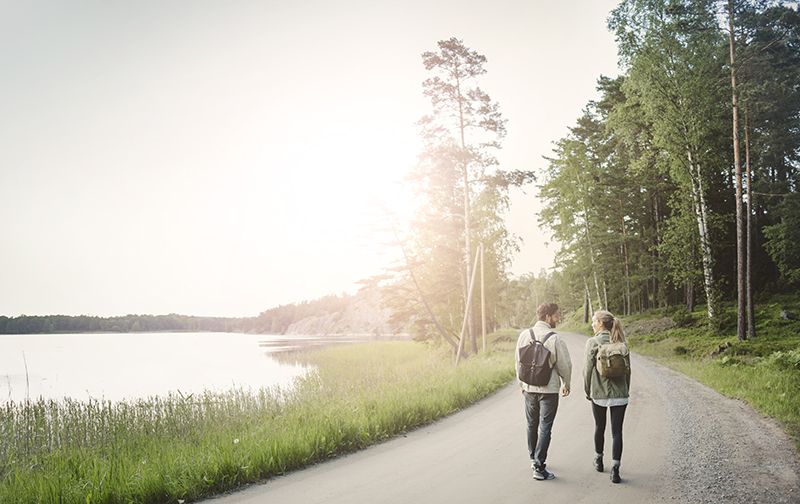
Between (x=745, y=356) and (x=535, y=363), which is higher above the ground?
(x=535, y=363)

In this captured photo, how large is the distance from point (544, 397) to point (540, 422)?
0.35m

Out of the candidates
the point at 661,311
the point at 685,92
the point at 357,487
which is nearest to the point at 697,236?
the point at 685,92

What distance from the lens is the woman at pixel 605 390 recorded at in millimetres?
4723

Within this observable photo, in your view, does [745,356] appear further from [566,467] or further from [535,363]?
[535,363]

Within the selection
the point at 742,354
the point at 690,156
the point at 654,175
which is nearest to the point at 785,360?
the point at 742,354

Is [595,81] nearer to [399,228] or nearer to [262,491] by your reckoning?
[399,228]

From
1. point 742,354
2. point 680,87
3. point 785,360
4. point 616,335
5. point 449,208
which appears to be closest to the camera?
point 616,335

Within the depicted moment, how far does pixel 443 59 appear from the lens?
20.1 m

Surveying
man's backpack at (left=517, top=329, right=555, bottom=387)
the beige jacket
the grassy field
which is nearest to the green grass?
the grassy field

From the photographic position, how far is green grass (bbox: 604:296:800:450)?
857cm

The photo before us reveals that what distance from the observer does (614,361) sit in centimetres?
474

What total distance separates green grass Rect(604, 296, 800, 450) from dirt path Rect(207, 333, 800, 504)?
101cm

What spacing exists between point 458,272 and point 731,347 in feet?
41.1

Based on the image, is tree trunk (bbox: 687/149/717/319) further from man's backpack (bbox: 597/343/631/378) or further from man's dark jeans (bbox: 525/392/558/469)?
man's dark jeans (bbox: 525/392/558/469)
